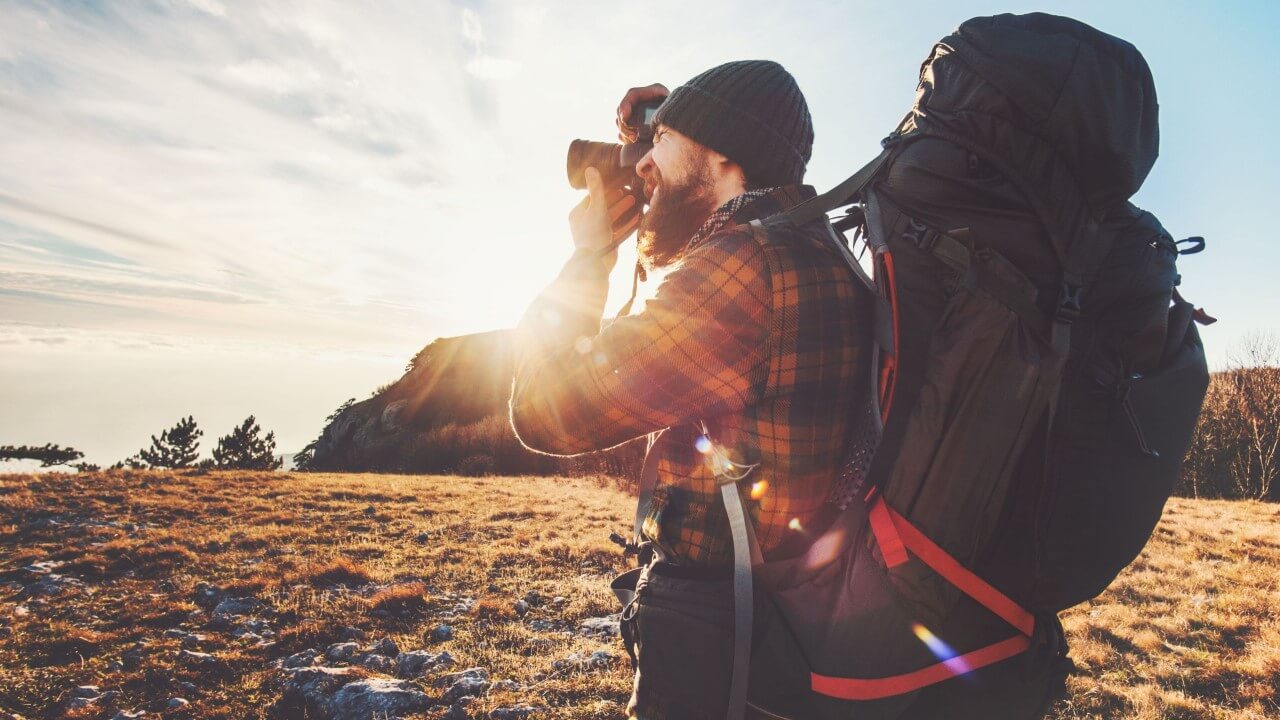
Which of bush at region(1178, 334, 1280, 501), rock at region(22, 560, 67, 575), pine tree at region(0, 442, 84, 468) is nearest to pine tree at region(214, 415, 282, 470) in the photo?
pine tree at region(0, 442, 84, 468)

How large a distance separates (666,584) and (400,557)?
6.66 m

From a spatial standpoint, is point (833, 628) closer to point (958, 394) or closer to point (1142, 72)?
point (958, 394)

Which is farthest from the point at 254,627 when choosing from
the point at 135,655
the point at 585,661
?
the point at 585,661

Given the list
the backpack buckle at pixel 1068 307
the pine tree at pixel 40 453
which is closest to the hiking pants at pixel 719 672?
the backpack buckle at pixel 1068 307

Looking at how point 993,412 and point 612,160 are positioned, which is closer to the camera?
point 993,412

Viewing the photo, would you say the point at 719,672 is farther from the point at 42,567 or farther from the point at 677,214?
the point at 42,567

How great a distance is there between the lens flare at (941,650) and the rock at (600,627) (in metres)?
4.19

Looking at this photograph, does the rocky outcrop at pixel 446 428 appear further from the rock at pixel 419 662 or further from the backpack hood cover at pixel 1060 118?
the backpack hood cover at pixel 1060 118

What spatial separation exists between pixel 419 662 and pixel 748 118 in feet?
14.8

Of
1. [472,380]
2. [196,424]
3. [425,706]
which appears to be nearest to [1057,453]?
[425,706]

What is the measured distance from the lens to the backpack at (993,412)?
1.23 metres

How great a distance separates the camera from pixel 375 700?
380 cm

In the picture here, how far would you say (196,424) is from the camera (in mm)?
16797

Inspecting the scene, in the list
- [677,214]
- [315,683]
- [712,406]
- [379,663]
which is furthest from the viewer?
[379,663]
